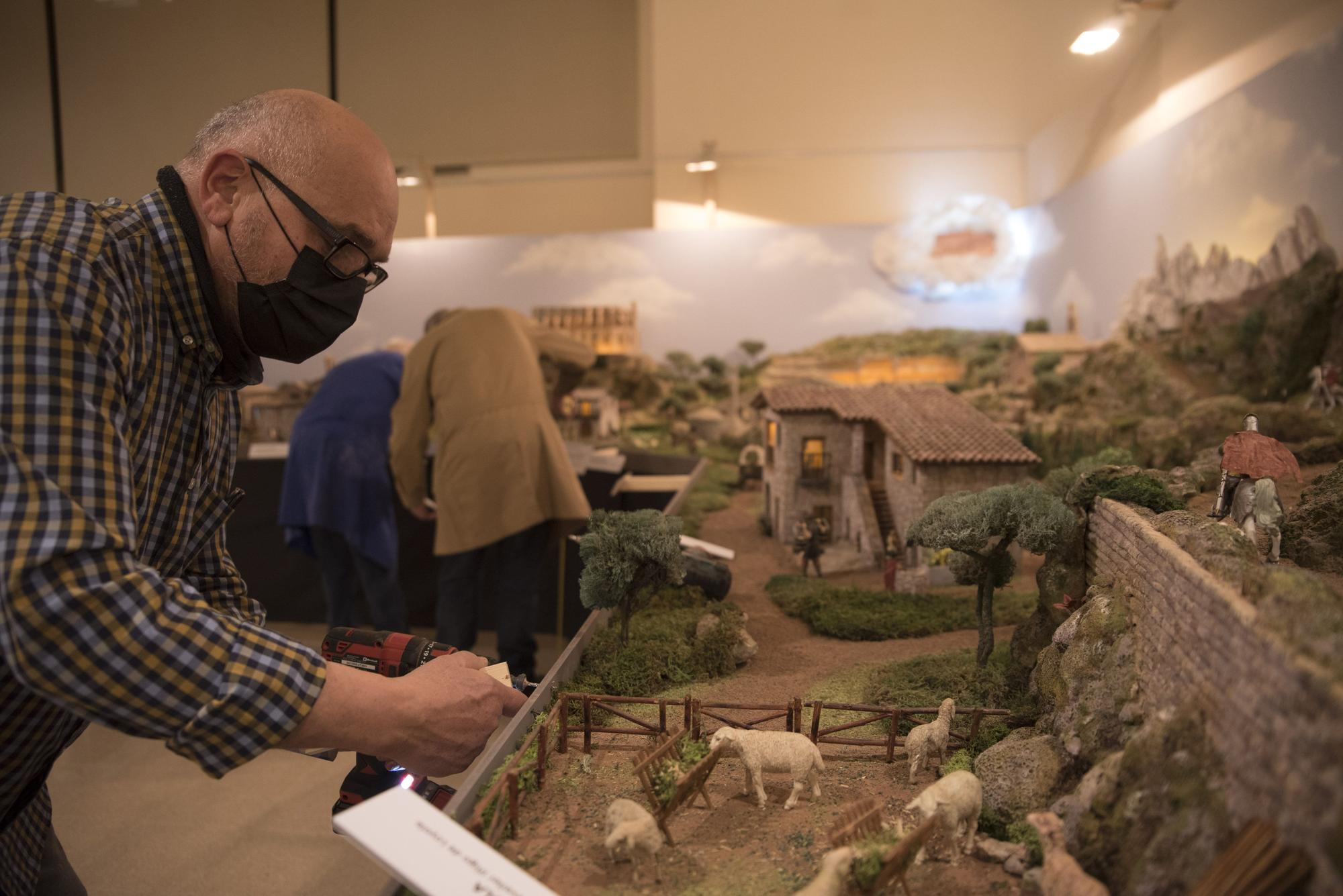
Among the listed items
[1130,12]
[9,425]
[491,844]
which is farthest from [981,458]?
[9,425]

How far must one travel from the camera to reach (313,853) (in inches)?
220

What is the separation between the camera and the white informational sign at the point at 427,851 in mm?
1885

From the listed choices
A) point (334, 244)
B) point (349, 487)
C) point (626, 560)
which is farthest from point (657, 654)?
point (349, 487)

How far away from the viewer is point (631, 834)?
2.51 metres

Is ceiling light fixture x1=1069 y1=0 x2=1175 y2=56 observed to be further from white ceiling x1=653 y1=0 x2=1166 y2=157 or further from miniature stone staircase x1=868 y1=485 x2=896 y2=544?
miniature stone staircase x1=868 y1=485 x2=896 y2=544

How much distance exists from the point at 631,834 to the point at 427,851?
2.43 feet

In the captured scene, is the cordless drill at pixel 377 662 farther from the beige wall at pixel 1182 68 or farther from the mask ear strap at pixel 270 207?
the beige wall at pixel 1182 68

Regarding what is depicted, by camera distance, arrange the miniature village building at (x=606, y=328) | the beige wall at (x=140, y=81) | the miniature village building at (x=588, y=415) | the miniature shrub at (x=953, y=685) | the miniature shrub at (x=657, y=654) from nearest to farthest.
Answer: the miniature shrub at (x=953, y=685) < the miniature shrub at (x=657, y=654) < the beige wall at (x=140, y=81) < the miniature village building at (x=588, y=415) < the miniature village building at (x=606, y=328)

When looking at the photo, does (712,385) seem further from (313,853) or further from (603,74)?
(313,853)

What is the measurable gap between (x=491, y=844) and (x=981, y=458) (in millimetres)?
4848

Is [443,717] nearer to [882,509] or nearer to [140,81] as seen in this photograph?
[140,81]

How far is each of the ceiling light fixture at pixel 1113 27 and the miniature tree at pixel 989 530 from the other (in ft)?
14.2

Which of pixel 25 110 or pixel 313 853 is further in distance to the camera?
pixel 313 853

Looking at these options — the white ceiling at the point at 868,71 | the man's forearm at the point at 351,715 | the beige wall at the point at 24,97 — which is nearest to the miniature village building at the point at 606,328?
the white ceiling at the point at 868,71
